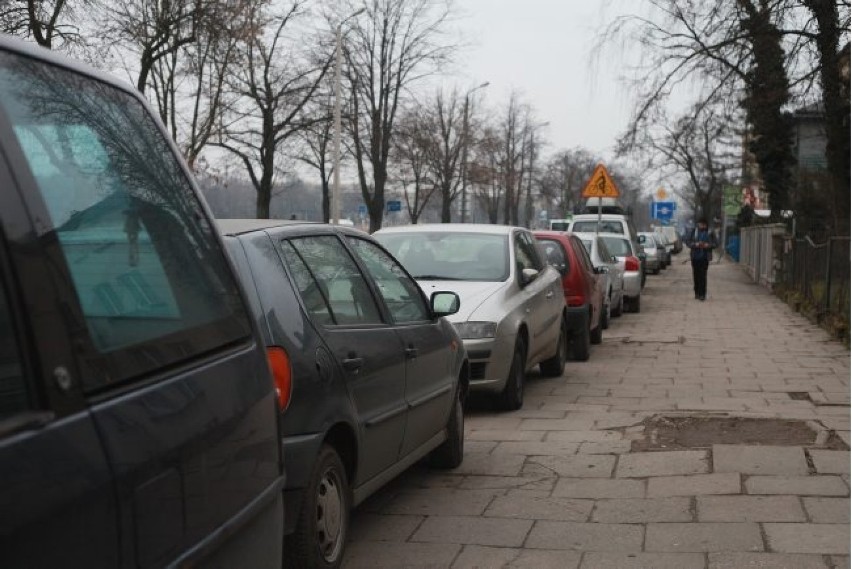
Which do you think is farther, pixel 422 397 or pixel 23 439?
pixel 422 397

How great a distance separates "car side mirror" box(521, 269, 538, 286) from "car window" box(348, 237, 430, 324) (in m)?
3.66

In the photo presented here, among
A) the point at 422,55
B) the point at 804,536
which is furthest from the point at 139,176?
the point at 422,55

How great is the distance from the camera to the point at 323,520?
4.55 metres

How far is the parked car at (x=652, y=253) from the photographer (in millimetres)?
40812

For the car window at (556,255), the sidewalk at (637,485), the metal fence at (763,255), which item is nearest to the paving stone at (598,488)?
the sidewalk at (637,485)

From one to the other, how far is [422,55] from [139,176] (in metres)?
40.8

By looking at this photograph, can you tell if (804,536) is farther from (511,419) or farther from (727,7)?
(727,7)

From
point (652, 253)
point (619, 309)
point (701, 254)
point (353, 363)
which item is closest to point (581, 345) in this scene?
point (619, 309)

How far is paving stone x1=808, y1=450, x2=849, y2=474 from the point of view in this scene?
22.0 feet

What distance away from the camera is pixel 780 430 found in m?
8.20

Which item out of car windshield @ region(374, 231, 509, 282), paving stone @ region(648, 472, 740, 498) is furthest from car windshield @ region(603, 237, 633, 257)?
paving stone @ region(648, 472, 740, 498)

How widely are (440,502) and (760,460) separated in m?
2.12

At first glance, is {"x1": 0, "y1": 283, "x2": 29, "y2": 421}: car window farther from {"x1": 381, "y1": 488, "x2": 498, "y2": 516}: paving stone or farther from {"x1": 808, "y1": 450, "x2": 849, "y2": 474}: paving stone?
{"x1": 808, "y1": 450, "x2": 849, "y2": 474}: paving stone

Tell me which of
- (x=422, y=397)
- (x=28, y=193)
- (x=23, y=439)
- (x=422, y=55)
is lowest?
(x=422, y=397)
